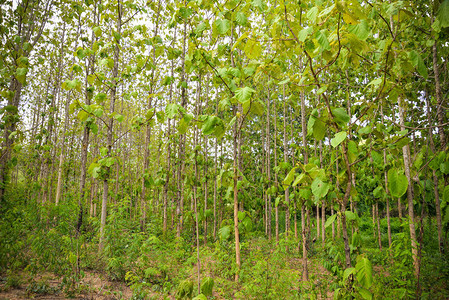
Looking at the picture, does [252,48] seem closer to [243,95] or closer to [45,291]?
[243,95]

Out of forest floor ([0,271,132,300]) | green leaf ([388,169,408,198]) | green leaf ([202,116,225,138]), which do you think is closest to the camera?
green leaf ([388,169,408,198])

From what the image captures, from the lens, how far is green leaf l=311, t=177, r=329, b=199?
1369mm

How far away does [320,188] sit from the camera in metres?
1.39

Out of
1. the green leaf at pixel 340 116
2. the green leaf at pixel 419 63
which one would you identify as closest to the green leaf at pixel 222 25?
the green leaf at pixel 340 116

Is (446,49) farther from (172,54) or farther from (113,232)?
(113,232)

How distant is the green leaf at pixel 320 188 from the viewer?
1.37m

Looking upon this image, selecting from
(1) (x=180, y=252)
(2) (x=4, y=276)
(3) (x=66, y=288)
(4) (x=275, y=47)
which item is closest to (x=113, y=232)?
(3) (x=66, y=288)

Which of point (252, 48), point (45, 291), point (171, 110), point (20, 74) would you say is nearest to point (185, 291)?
point (171, 110)

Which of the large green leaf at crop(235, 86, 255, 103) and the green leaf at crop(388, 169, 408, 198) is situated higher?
the large green leaf at crop(235, 86, 255, 103)

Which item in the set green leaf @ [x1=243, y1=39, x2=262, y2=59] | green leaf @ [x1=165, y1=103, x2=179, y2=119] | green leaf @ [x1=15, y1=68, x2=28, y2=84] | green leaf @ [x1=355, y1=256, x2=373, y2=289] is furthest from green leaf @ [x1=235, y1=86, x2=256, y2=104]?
green leaf @ [x1=15, y1=68, x2=28, y2=84]

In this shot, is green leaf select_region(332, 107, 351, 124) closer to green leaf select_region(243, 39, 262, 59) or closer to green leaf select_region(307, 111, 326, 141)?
green leaf select_region(307, 111, 326, 141)

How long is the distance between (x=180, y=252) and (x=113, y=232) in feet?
4.76

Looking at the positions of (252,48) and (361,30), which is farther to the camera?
(252,48)

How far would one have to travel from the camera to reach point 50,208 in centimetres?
562
